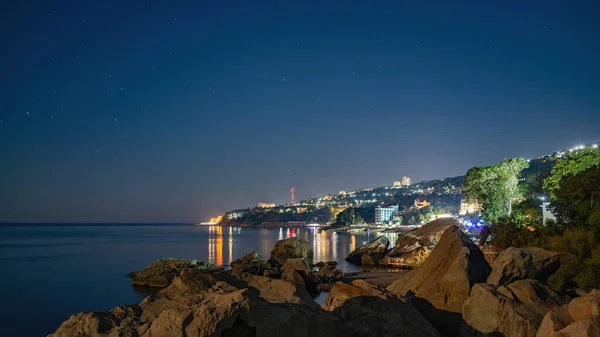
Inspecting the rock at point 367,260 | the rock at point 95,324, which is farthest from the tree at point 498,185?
the rock at point 95,324

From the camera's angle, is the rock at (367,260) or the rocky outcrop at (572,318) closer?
the rocky outcrop at (572,318)

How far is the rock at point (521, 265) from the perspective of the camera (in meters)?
14.8

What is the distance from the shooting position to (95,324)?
8680 mm

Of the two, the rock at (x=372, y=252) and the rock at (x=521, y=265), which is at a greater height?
the rock at (x=521, y=265)

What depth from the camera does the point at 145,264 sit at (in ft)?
171

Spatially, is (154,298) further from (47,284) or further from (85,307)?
(47,284)

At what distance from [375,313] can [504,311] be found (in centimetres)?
287

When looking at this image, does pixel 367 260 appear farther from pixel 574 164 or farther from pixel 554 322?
pixel 554 322

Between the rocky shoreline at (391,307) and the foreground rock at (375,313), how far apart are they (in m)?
0.02

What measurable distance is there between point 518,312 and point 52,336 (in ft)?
30.7

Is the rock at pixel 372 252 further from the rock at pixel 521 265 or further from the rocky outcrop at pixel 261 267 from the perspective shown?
the rock at pixel 521 265

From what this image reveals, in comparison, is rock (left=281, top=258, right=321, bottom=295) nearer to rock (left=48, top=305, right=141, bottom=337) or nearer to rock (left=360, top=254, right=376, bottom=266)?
rock (left=48, top=305, right=141, bottom=337)

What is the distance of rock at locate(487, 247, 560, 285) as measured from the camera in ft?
48.4

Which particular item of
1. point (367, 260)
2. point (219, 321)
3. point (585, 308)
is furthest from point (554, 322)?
point (367, 260)
